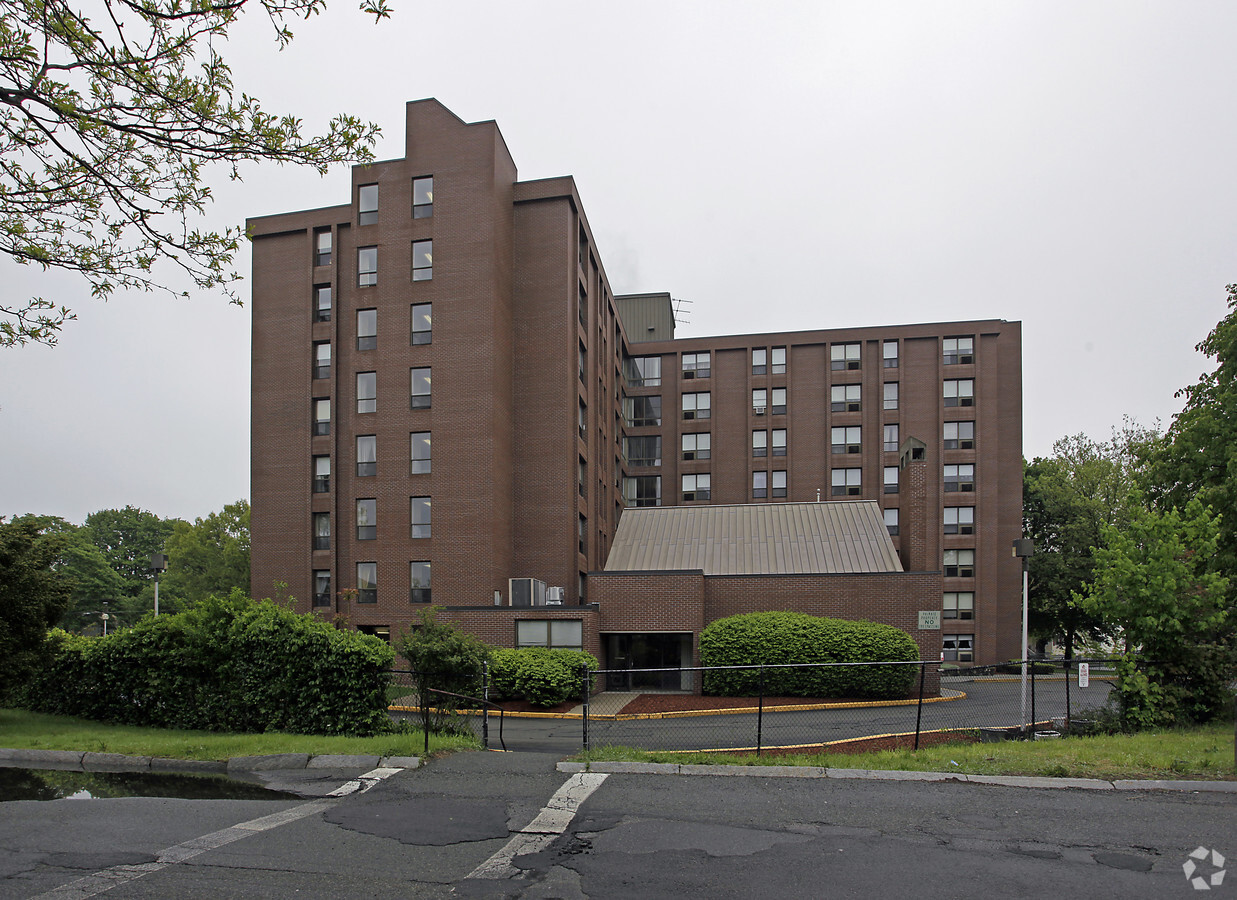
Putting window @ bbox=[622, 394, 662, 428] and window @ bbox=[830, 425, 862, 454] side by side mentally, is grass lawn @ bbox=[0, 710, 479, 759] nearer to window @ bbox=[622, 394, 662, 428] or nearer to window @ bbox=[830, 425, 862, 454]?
window @ bbox=[622, 394, 662, 428]

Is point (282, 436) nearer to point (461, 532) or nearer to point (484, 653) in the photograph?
point (461, 532)

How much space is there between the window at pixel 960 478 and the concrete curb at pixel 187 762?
45.7m

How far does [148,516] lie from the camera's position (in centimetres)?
9156

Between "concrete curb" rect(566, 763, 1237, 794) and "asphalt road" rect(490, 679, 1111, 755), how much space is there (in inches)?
57.7

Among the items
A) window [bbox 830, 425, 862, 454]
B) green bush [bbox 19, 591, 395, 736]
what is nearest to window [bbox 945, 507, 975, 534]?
window [bbox 830, 425, 862, 454]

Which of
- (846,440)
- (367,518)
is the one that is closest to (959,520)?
(846,440)

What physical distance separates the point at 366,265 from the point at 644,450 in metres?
23.2

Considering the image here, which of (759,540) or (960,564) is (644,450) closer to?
(759,540)

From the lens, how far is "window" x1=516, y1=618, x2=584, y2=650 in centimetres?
2956

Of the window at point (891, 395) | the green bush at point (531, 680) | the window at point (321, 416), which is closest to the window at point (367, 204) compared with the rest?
the window at point (321, 416)

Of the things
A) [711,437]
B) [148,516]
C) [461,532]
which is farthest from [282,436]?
[148,516]

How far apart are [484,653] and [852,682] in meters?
15.8

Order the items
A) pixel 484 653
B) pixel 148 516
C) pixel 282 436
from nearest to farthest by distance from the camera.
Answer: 1. pixel 484 653
2. pixel 282 436
3. pixel 148 516
